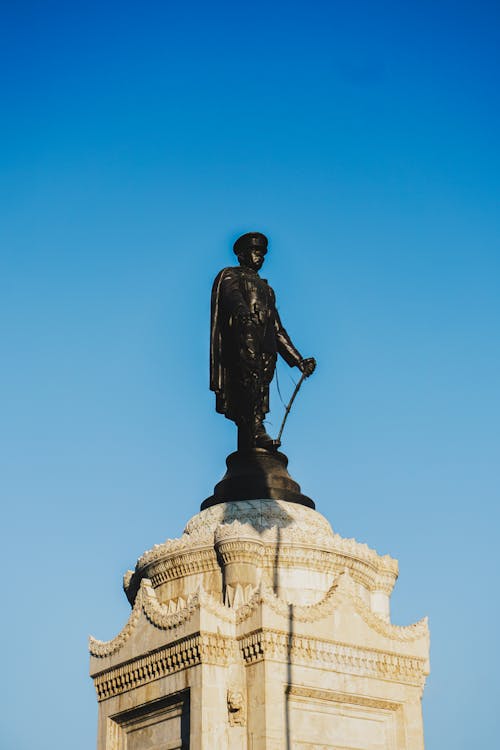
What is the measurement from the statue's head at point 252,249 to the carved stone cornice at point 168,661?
32.7ft

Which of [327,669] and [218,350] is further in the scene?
[218,350]

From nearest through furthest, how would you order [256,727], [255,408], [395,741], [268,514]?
[256,727], [395,741], [268,514], [255,408]

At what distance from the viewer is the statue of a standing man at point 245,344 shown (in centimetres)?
2894

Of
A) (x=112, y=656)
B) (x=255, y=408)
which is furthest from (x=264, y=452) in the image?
(x=112, y=656)

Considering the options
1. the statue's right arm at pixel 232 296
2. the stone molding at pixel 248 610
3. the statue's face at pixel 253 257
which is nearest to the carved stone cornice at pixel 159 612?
the stone molding at pixel 248 610

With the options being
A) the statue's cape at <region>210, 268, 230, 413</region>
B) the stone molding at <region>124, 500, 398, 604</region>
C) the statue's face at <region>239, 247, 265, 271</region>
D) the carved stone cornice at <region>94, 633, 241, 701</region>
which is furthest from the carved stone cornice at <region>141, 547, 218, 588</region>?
the statue's face at <region>239, 247, 265, 271</region>

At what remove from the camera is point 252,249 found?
98.6ft

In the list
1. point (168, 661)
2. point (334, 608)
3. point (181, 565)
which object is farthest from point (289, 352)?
point (168, 661)

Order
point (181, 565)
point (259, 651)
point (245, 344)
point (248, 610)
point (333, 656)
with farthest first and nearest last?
point (245, 344)
point (181, 565)
point (333, 656)
point (248, 610)
point (259, 651)

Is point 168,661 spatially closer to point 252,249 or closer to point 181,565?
point 181,565

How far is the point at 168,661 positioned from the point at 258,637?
76.3 inches

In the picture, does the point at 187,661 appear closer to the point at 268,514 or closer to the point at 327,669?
the point at 327,669

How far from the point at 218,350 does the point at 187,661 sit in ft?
27.7

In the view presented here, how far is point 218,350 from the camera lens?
2959 centimetres
